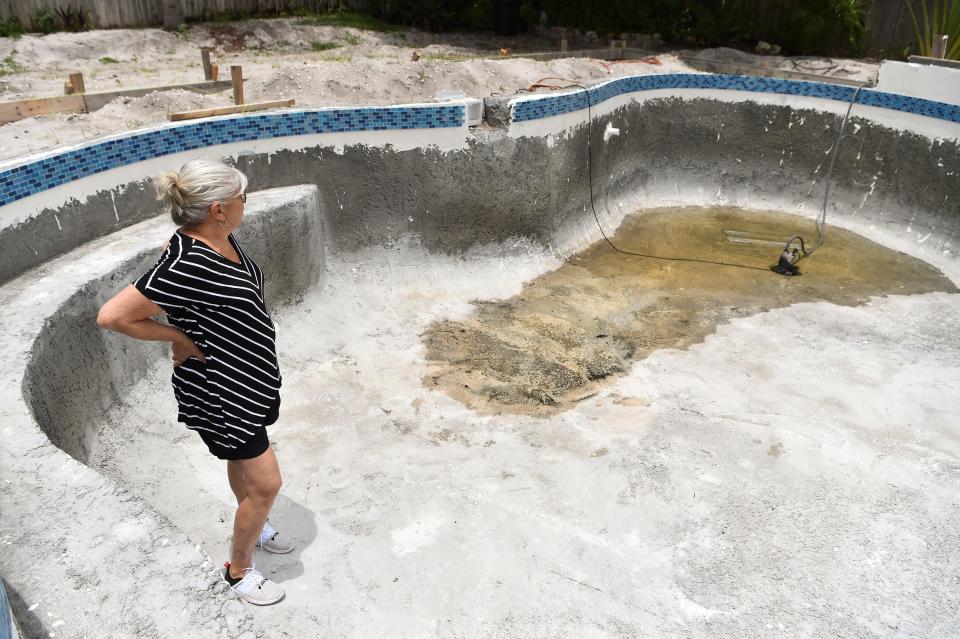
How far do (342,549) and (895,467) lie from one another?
3.32 metres

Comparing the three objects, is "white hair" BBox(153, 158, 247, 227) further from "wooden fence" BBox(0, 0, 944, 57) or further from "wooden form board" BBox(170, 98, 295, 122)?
"wooden fence" BBox(0, 0, 944, 57)

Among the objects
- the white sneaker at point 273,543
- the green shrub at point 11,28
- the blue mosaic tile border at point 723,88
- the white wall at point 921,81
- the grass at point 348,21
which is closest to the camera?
the white sneaker at point 273,543

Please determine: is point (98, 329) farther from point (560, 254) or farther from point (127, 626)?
point (560, 254)

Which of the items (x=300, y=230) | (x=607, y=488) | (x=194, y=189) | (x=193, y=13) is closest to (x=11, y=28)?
(x=193, y=13)

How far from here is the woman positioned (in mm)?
2201

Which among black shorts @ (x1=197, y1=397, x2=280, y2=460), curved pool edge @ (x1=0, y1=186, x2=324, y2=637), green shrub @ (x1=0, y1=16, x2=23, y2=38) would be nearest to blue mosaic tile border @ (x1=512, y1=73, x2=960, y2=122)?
curved pool edge @ (x1=0, y1=186, x2=324, y2=637)

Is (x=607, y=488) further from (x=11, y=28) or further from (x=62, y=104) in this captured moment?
(x=11, y=28)

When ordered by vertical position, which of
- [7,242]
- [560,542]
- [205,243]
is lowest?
[560,542]

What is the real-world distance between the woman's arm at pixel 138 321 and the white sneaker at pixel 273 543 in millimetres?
1217

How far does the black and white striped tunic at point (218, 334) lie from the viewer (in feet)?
7.22

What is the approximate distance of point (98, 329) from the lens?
364 cm

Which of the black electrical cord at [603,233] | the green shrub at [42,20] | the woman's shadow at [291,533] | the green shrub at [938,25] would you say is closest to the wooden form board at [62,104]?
the black electrical cord at [603,233]

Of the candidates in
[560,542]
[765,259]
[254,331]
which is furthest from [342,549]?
[765,259]

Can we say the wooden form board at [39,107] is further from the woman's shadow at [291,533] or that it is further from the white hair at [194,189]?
the white hair at [194,189]
